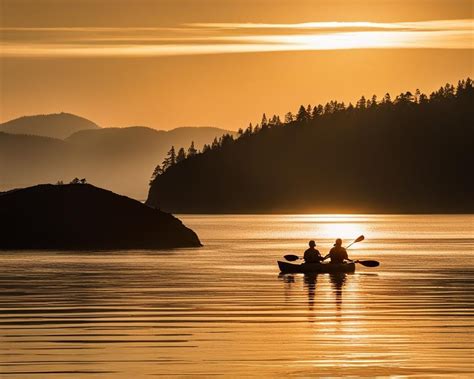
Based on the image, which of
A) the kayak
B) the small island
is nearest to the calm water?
the kayak

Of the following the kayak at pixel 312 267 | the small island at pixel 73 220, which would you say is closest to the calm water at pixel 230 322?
the kayak at pixel 312 267

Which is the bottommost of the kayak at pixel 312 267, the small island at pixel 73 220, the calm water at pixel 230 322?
the calm water at pixel 230 322

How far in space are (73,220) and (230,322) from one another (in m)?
67.4

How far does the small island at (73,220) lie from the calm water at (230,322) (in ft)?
90.1

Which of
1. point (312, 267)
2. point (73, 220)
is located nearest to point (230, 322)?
point (312, 267)

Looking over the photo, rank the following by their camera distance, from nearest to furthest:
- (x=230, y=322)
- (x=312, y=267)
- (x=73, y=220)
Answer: (x=230, y=322), (x=312, y=267), (x=73, y=220)

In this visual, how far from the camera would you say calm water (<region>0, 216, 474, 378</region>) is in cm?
3616

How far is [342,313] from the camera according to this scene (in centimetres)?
5216

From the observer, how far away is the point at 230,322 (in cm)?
4784

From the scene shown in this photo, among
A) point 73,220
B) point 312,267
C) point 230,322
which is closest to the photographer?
point 230,322

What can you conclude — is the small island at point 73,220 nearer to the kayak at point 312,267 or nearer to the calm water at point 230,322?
the calm water at point 230,322

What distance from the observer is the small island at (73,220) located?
11369 centimetres

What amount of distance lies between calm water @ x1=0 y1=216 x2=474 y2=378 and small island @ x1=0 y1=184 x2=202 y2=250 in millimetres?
27469

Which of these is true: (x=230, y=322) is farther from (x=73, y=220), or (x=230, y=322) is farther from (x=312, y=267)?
(x=73, y=220)
